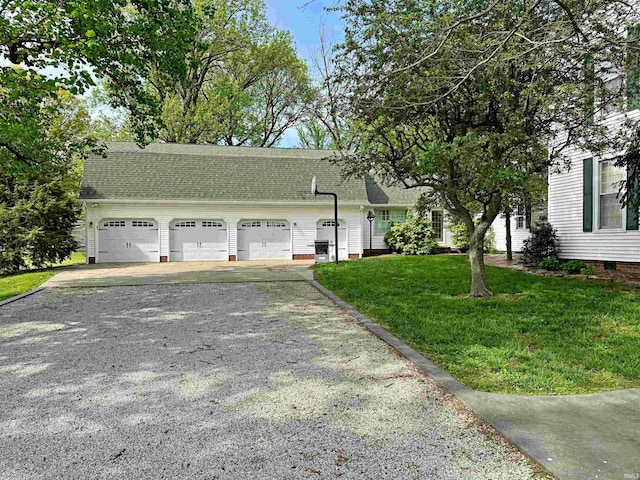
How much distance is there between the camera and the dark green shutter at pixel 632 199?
319 inches

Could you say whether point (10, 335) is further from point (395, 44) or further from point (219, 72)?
point (219, 72)

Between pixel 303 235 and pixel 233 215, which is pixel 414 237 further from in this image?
pixel 233 215

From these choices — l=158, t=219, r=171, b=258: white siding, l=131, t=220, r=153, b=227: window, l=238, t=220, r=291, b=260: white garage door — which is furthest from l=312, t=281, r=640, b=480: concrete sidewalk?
l=131, t=220, r=153, b=227: window

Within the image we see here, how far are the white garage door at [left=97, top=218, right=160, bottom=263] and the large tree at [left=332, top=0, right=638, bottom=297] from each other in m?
13.0

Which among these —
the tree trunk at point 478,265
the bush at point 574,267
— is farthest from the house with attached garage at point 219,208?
the tree trunk at point 478,265

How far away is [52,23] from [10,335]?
6297 millimetres

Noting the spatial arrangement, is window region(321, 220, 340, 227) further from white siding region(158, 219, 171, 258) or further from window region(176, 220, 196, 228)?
white siding region(158, 219, 171, 258)

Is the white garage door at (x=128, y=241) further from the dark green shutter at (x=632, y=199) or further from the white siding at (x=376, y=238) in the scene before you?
the dark green shutter at (x=632, y=199)

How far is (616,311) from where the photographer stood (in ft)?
20.7

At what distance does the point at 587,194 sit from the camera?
418 inches

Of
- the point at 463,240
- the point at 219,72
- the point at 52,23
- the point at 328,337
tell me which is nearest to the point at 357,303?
the point at 328,337

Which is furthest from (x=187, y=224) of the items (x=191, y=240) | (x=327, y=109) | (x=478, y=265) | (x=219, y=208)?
(x=478, y=265)

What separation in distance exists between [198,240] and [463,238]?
12.3m

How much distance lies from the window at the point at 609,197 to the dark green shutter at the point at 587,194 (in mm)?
217
